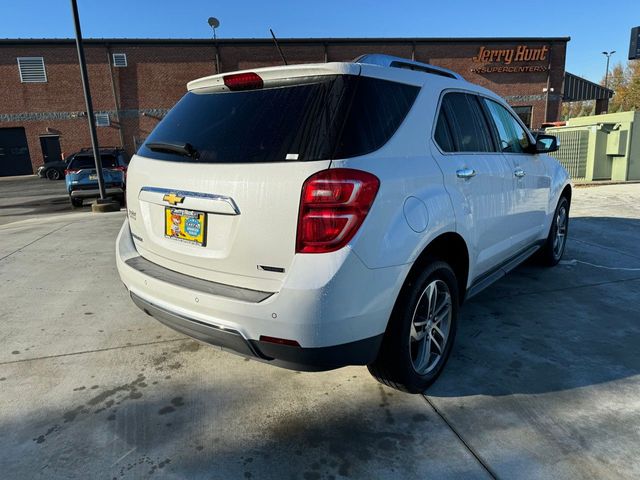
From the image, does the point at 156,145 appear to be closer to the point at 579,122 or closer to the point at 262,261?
the point at 262,261

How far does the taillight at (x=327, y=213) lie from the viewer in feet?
6.42

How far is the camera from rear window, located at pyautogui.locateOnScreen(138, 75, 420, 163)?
206cm

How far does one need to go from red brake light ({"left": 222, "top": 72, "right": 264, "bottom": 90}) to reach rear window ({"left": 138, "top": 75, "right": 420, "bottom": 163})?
0.04 metres

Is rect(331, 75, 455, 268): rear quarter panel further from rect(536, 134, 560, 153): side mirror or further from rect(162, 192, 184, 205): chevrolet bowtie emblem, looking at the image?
rect(536, 134, 560, 153): side mirror

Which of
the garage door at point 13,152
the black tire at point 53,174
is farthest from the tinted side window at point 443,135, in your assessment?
the garage door at point 13,152

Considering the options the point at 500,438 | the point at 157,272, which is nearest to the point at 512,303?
the point at 500,438

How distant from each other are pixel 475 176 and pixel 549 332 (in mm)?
1418

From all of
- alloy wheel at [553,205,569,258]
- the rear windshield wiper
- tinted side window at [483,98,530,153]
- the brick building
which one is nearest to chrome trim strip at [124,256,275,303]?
the rear windshield wiper

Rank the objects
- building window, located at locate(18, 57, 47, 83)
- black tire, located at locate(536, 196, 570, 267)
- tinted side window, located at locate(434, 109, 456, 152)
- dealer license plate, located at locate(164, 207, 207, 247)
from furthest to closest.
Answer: building window, located at locate(18, 57, 47, 83)
black tire, located at locate(536, 196, 570, 267)
tinted side window, located at locate(434, 109, 456, 152)
dealer license plate, located at locate(164, 207, 207, 247)

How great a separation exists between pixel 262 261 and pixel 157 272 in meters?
0.82

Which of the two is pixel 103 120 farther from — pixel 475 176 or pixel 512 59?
pixel 475 176

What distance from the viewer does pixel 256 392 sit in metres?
2.66

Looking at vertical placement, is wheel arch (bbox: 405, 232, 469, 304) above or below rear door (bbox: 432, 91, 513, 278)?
below

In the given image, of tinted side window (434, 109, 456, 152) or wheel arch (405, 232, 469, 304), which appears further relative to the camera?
tinted side window (434, 109, 456, 152)
